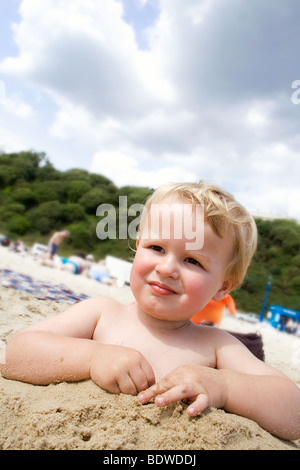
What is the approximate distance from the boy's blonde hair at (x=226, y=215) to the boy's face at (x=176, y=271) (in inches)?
2.2

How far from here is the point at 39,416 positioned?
114cm

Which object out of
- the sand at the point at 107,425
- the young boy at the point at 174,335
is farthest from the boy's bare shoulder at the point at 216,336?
the sand at the point at 107,425

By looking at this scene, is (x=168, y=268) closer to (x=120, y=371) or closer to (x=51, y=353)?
(x=120, y=371)

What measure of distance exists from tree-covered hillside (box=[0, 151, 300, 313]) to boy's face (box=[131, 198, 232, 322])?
2473 centimetres

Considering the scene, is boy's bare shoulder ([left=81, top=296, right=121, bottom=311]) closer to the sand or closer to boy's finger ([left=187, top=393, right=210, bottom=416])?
the sand

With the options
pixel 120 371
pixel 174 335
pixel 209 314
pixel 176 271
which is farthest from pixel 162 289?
pixel 209 314

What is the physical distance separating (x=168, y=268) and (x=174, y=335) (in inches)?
13.7

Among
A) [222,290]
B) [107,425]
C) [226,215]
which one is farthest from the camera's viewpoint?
[222,290]

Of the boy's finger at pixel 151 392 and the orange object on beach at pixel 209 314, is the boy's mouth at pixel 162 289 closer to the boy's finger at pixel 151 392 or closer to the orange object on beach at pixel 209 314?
the boy's finger at pixel 151 392

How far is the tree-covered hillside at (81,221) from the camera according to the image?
29.3 m

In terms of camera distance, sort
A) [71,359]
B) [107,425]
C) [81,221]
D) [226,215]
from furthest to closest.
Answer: [81,221] → [226,215] → [71,359] → [107,425]

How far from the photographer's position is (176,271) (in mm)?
1479

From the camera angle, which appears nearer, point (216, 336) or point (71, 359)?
point (71, 359)
